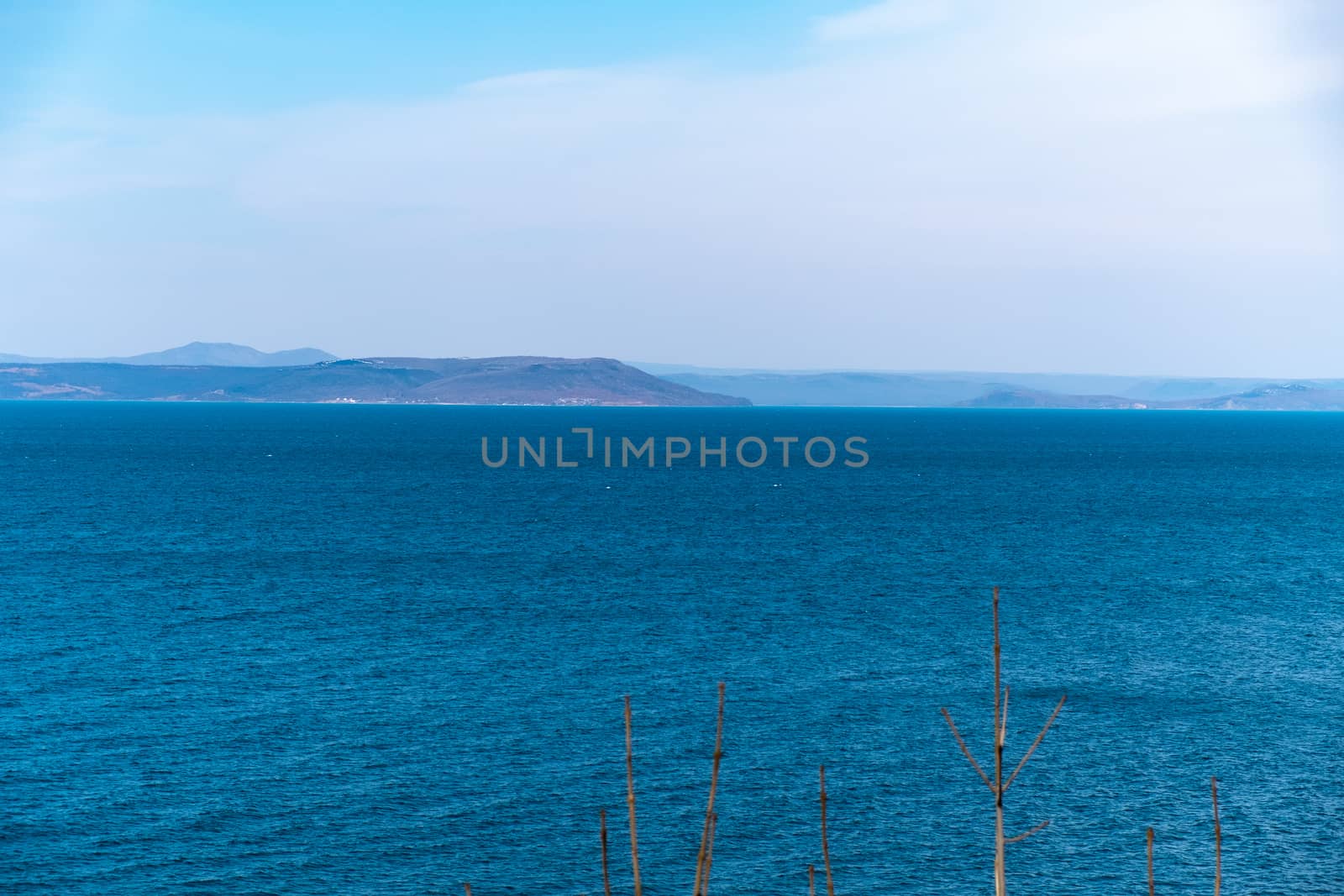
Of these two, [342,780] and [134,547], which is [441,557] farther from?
[342,780]

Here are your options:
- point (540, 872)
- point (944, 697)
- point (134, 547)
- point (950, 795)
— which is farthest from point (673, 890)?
point (134, 547)

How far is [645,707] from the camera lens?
177 feet

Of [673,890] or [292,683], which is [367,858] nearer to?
[673,890]

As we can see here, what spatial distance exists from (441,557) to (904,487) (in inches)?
3284

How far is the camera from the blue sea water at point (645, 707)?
39.5m

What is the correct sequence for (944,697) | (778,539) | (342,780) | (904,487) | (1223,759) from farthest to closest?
(904,487) → (778,539) → (944,697) → (1223,759) → (342,780)

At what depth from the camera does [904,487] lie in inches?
6476

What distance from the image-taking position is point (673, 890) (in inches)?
1480

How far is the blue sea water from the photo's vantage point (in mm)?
39500

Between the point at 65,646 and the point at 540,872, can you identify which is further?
the point at 65,646

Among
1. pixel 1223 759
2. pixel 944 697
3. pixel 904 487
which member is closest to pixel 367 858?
pixel 944 697

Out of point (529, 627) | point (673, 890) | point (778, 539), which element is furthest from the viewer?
point (778, 539)

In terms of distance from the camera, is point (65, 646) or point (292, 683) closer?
point (292, 683)

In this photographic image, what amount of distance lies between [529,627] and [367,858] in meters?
31.2
